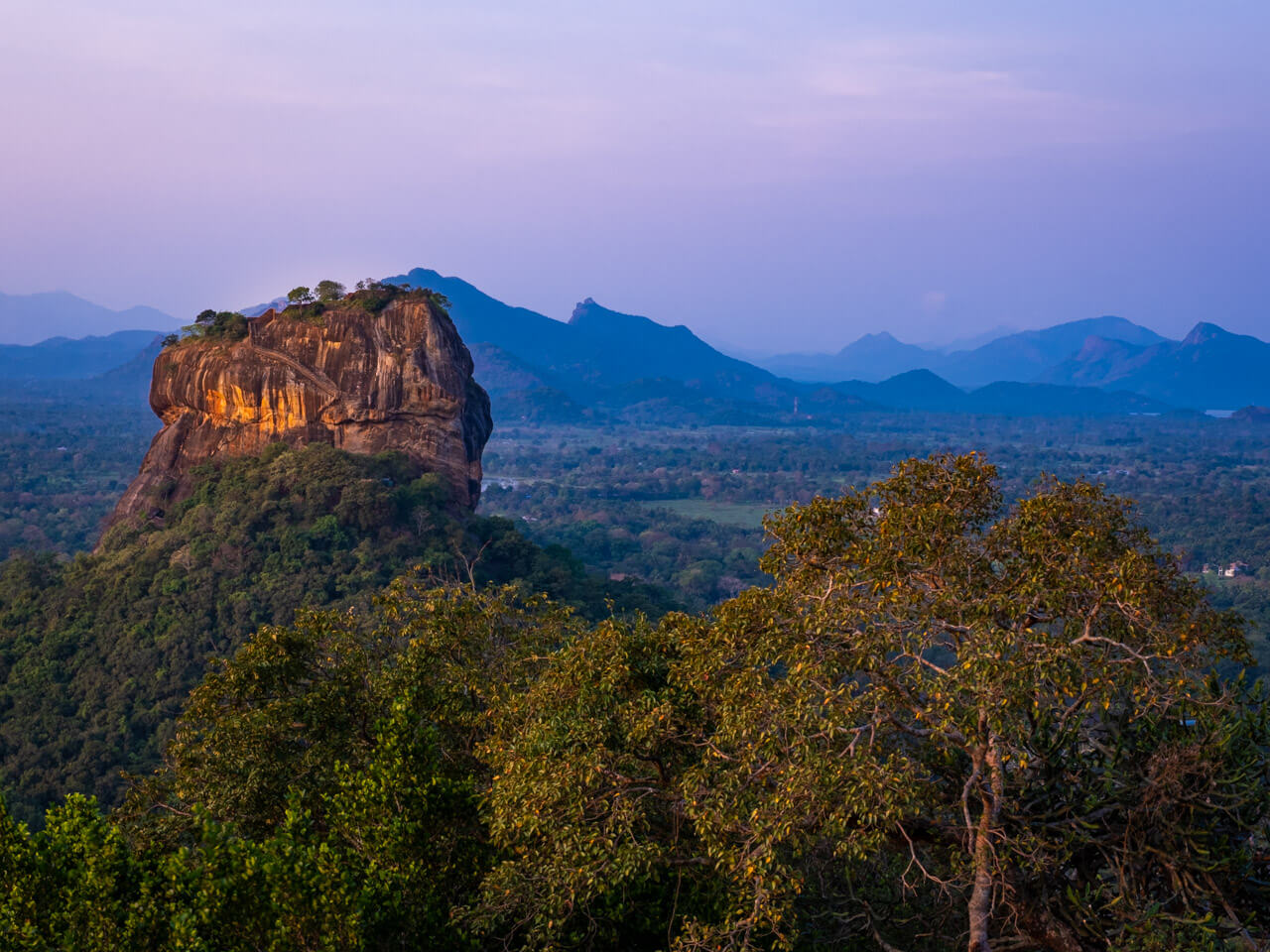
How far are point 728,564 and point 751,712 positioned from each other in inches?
2183

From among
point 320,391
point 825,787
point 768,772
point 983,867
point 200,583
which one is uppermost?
point 320,391

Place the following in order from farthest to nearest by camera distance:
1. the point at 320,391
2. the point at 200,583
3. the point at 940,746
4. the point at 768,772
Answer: the point at 320,391
the point at 200,583
the point at 940,746
the point at 768,772

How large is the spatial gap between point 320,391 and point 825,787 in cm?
2950

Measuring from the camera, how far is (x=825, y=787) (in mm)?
7082

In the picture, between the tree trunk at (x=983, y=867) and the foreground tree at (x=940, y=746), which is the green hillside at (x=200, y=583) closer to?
the foreground tree at (x=940, y=746)

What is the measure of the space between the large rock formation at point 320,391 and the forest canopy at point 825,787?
24.8m

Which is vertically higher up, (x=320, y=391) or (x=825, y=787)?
(x=320, y=391)

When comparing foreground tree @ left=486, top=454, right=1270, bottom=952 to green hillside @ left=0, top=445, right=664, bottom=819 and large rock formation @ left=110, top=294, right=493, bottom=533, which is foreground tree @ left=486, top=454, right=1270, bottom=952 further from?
large rock formation @ left=110, top=294, right=493, bottom=533

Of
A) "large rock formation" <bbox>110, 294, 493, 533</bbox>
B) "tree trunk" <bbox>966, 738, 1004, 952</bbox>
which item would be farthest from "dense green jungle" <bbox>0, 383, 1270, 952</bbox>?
"large rock formation" <bbox>110, 294, 493, 533</bbox>

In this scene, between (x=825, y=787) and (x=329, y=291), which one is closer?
(x=825, y=787)

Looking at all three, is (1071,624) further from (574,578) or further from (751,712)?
(574,578)

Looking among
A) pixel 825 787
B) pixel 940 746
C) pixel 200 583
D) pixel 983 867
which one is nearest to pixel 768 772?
pixel 825 787

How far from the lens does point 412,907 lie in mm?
8492

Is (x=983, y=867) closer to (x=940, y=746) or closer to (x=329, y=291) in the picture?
(x=940, y=746)
